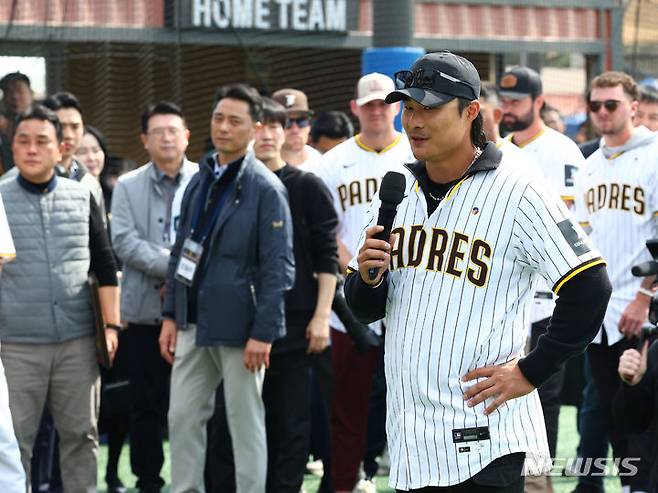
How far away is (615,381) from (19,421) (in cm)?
287

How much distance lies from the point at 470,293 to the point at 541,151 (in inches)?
134

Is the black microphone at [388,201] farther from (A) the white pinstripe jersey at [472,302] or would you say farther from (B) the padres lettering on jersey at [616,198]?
(B) the padres lettering on jersey at [616,198]

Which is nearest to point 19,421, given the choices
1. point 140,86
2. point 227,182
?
point 227,182

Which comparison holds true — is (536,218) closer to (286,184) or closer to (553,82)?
(286,184)

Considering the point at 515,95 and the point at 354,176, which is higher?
the point at 515,95

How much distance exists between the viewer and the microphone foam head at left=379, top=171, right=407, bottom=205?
355 centimetres

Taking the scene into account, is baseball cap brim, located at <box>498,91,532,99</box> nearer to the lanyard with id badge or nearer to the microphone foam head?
the lanyard with id badge

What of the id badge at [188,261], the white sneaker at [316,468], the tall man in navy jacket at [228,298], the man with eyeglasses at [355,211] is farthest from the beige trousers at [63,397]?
the white sneaker at [316,468]

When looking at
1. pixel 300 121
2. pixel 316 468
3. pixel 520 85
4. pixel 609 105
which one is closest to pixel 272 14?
pixel 300 121

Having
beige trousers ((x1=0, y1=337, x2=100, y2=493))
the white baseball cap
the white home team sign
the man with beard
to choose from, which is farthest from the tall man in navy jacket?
the white home team sign

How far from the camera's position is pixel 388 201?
140 inches

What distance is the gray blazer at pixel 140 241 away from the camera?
22.2 ft

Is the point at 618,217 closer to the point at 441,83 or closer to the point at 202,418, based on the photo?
the point at 202,418

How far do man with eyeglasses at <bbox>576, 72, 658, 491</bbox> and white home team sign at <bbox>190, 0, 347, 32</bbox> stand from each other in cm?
718
